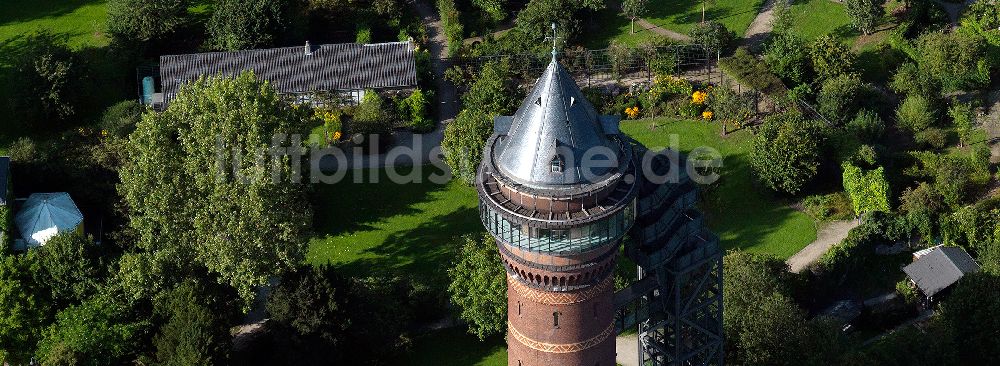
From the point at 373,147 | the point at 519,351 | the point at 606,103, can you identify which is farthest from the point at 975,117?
the point at 519,351

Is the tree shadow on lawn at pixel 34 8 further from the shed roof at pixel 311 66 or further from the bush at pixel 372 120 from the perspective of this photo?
the bush at pixel 372 120

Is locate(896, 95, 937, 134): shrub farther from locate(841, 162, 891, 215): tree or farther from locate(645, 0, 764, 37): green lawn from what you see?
locate(645, 0, 764, 37): green lawn

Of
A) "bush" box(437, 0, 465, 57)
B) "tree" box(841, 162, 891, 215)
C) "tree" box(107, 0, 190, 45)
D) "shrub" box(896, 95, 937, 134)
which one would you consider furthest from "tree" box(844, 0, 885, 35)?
"tree" box(107, 0, 190, 45)

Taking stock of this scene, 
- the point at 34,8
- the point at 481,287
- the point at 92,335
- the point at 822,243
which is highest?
the point at 34,8

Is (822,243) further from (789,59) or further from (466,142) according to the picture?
(466,142)

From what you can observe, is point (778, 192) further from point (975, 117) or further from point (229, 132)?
point (229, 132)

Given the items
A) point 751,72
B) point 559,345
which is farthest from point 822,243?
point 559,345

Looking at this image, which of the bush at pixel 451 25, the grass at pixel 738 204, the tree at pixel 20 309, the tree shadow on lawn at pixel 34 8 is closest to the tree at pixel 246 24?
the bush at pixel 451 25
